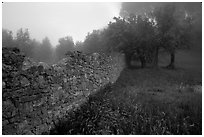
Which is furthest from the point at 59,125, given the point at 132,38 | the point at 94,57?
the point at 132,38

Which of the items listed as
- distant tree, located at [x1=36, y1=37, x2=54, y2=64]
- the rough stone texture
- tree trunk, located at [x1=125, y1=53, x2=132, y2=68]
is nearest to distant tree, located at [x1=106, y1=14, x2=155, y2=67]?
tree trunk, located at [x1=125, y1=53, x2=132, y2=68]

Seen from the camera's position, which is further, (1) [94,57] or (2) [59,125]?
(1) [94,57]

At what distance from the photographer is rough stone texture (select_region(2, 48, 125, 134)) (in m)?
4.57

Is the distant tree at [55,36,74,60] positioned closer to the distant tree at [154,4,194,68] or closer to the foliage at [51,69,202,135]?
the distant tree at [154,4,194,68]

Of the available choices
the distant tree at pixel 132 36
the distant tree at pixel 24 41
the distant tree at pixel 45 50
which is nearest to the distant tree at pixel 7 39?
the distant tree at pixel 24 41

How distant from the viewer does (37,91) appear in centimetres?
530

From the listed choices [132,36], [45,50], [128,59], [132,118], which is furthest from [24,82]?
[45,50]

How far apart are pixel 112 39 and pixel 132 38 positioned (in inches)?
98.7

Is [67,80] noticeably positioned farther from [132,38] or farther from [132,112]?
[132,38]

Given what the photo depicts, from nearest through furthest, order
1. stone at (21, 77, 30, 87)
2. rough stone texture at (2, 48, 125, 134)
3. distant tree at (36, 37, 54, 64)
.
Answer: rough stone texture at (2, 48, 125, 134) → stone at (21, 77, 30, 87) → distant tree at (36, 37, 54, 64)

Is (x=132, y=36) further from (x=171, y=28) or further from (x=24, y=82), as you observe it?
(x=24, y=82)

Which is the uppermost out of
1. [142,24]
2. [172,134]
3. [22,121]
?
[142,24]

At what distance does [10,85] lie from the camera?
457 centimetres

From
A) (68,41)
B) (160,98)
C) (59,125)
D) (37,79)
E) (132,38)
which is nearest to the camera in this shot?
(37,79)
